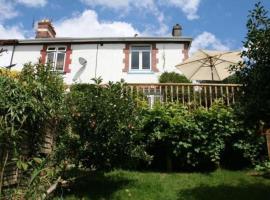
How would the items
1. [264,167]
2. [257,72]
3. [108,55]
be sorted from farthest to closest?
[108,55], [264,167], [257,72]

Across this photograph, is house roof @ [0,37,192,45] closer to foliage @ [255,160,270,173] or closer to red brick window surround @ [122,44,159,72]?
red brick window surround @ [122,44,159,72]

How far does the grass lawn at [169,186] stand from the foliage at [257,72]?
1581 mm

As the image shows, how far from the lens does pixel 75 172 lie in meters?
7.04

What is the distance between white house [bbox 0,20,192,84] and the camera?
19.4 m

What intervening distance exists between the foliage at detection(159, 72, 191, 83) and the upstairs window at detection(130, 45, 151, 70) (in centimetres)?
163

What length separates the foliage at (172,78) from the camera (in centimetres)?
1727

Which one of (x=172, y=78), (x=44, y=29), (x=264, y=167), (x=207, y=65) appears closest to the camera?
(x=264, y=167)

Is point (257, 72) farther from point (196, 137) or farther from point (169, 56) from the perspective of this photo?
point (169, 56)

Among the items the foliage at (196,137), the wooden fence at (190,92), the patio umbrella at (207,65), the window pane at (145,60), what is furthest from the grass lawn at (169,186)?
the window pane at (145,60)

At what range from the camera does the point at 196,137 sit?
25.8ft

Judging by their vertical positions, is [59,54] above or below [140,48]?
below

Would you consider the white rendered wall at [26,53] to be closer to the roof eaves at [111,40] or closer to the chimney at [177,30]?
the roof eaves at [111,40]

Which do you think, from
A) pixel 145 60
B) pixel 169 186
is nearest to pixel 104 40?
pixel 145 60

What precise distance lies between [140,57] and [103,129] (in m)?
14.0
